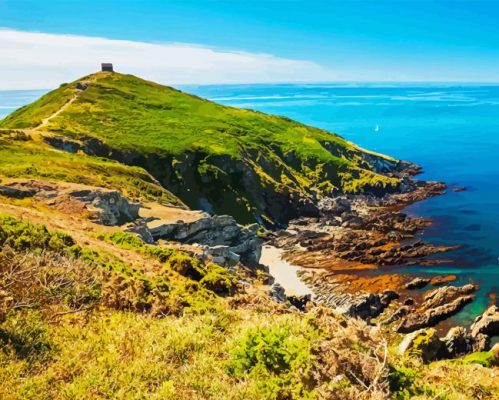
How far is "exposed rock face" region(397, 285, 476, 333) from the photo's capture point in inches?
1880

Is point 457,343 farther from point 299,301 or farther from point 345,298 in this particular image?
point 345,298

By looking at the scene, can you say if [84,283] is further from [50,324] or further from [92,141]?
[92,141]

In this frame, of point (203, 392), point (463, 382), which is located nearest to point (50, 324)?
point (203, 392)

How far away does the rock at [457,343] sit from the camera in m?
33.9

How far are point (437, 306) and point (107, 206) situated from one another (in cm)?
3943

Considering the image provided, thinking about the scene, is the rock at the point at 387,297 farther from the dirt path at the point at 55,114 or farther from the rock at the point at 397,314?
the dirt path at the point at 55,114

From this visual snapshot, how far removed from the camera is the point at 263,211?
98.2 metres

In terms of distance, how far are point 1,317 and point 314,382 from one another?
26.5 ft

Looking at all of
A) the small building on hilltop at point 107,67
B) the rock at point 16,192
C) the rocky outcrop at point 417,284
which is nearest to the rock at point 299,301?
the rocky outcrop at point 417,284

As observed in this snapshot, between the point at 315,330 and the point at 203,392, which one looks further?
the point at 315,330

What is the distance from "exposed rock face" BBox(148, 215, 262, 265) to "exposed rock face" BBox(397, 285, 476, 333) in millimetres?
19397

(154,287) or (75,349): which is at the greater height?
(75,349)

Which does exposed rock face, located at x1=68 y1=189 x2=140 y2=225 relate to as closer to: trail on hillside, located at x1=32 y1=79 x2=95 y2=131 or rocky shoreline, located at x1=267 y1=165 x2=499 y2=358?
rocky shoreline, located at x1=267 y1=165 x2=499 y2=358

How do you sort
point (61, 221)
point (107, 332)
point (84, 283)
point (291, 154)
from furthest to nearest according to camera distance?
point (291, 154) < point (61, 221) < point (84, 283) < point (107, 332)
